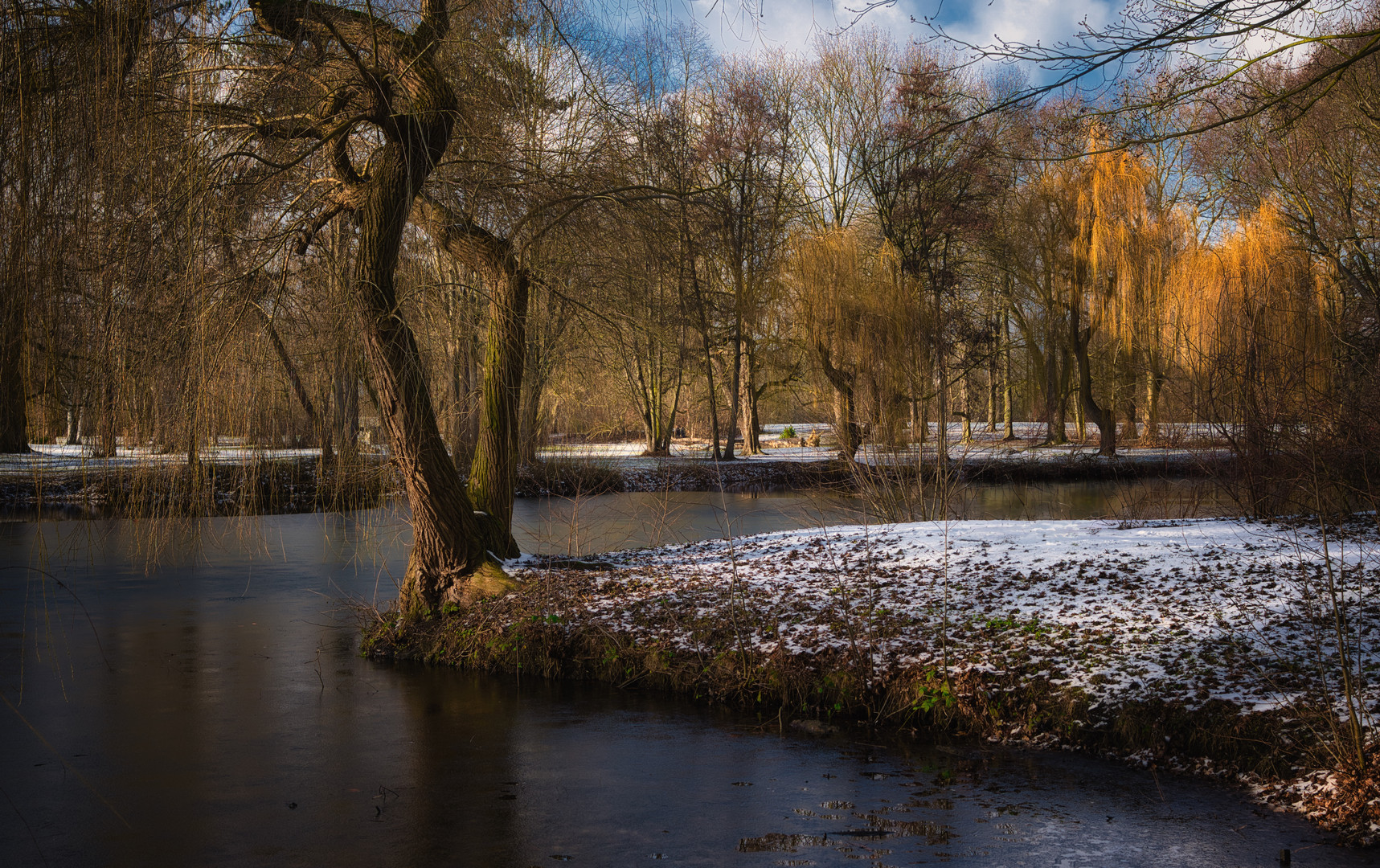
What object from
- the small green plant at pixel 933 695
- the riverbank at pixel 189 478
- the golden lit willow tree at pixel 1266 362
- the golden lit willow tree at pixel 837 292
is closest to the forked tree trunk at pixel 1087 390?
the golden lit willow tree at pixel 837 292

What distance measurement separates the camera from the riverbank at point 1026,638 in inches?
199

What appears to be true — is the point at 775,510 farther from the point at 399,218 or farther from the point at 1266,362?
the point at 399,218

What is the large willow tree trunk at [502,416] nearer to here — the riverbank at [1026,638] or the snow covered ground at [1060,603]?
the snow covered ground at [1060,603]

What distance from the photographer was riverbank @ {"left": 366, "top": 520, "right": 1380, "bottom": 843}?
505 cm

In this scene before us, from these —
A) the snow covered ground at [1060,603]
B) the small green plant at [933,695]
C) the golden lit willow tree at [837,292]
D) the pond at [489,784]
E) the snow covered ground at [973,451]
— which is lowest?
the pond at [489,784]

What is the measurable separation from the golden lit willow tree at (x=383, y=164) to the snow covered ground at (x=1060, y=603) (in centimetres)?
90

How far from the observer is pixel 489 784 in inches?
216

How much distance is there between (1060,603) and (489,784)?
161 inches

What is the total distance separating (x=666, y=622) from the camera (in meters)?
7.64

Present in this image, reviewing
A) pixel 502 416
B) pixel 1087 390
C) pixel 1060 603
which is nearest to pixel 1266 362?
pixel 1060 603

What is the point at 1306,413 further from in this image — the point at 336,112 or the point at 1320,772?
the point at 336,112

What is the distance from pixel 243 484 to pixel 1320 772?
5.94m

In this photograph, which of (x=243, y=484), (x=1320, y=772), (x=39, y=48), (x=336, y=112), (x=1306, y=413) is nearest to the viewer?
(x=39, y=48)

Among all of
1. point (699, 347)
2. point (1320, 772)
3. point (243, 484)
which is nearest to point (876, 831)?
point (1320, 772)
